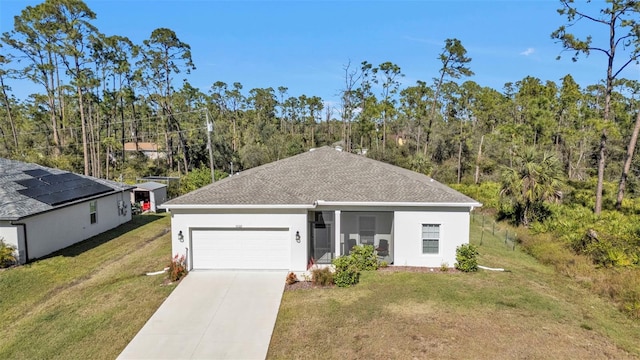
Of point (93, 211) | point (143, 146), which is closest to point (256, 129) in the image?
point (143, 146)

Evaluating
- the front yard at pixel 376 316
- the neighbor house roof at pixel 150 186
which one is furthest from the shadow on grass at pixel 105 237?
the front yard at pixel 376 316

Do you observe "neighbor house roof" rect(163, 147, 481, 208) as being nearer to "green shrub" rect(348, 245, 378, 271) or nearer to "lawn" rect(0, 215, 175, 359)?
"green shrub" rect(348, 245, 378, 271)

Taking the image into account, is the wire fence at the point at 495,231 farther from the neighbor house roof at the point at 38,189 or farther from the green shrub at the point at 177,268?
the neighbor house roof at the point at 38,189

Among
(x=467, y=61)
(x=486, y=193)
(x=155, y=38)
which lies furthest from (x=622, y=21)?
(x=155, y=38)

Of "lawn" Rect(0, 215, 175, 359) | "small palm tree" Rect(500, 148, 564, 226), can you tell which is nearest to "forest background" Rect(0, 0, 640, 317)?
"small palm tree" Rect(500, 148, 564, 226)

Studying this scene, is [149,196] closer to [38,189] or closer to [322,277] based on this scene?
[38,189]

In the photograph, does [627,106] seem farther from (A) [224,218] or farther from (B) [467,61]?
(A) [224,218]

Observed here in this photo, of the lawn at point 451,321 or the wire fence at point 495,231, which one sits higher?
the lawn at point 451,321
